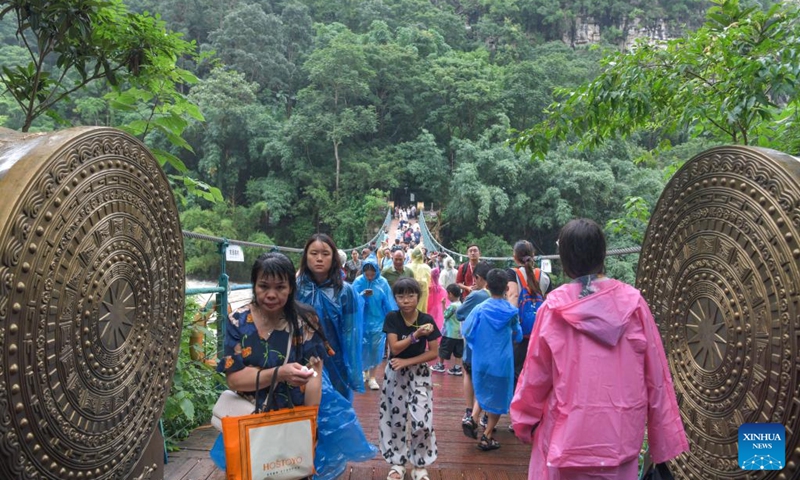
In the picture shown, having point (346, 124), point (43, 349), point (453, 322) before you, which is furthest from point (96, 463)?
point (346, 124)

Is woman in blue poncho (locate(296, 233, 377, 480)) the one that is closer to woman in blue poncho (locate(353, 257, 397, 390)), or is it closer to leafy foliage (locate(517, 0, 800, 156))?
woman in blue poncho (locate(353, 257, 397, 390))

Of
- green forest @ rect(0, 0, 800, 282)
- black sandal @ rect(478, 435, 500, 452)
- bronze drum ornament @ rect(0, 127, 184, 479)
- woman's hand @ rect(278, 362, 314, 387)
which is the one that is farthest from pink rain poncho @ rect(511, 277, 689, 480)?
green forest @ rect(0, 0, 800, 282)

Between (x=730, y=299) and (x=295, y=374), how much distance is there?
1.20 metres

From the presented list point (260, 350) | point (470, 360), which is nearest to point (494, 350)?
point (470, 360)

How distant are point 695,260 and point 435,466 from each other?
67.2 inches

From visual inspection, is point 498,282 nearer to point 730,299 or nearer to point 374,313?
point 374,313

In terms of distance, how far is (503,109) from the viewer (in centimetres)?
3062

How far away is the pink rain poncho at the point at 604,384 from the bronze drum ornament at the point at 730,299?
0.14 meters

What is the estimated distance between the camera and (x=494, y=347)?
3.16 metres

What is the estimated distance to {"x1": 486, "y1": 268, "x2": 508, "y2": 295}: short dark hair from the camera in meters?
3.13

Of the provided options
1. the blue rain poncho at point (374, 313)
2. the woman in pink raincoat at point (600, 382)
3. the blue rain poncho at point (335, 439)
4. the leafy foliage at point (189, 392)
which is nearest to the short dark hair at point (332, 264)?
the leafy foliage at point (189, 392)

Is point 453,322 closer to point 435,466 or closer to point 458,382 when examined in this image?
point 458,382

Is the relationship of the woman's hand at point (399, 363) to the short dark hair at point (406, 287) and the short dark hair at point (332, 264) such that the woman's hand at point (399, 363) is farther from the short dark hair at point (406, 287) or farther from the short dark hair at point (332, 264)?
the short dark hair at point (332, 264)

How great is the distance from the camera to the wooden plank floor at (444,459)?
2441mm
